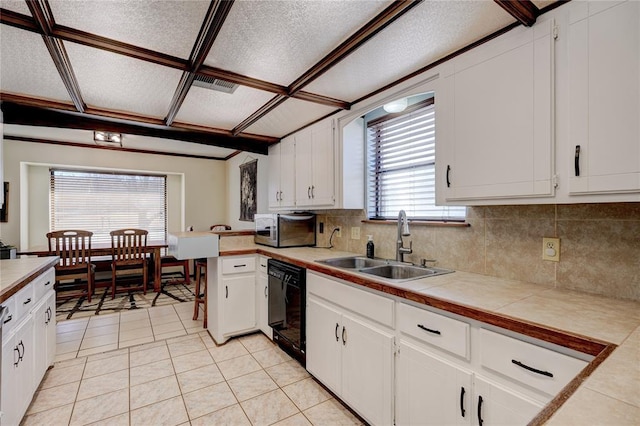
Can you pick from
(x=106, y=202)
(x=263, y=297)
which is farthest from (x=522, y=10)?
(x=106, y=202)

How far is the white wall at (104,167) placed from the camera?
428 centimetres

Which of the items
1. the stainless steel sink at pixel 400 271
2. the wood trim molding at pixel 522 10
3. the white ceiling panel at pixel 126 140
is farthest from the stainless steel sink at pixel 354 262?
the white ceiling panel at pixel 126 140

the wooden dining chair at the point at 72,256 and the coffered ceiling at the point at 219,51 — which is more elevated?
the coffered ceiling at the point at 219,51

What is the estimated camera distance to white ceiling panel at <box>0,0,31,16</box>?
4.38 ft

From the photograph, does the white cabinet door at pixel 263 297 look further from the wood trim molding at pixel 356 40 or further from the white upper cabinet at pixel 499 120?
the white upper cabinet at pixel 499 120

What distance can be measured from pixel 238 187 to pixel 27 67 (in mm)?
3606

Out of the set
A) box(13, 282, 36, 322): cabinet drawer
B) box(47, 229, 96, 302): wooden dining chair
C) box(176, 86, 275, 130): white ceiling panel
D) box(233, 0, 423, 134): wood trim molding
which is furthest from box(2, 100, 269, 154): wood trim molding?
box(47, 229, 96, 302): wooden dining chair

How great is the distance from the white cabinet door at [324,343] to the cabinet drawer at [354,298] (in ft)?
0.28

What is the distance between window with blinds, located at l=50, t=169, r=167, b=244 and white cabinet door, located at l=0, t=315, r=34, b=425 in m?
3.67

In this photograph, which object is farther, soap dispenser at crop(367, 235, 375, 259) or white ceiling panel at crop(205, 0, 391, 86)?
soap dispenser at crop(367, 235, 375, 259)

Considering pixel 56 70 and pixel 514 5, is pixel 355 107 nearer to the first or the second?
pixel 514 5

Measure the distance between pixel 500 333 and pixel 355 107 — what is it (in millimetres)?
1983

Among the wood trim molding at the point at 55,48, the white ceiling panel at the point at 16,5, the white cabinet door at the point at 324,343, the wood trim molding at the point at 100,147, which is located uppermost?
the wood trim molding at the point at 100,147

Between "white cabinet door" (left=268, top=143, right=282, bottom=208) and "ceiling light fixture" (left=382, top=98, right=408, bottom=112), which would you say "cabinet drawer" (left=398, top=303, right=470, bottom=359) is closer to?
"ceiling light fixture" (left=382, top=98, right=408, bottom=112)
